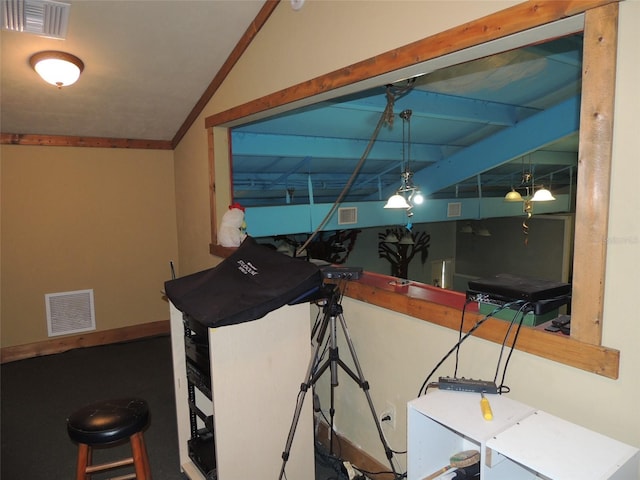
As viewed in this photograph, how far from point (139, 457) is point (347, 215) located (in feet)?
12.7

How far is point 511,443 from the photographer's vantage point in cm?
115

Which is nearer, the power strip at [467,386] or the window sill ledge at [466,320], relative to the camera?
the window sill ledge at [466,320]

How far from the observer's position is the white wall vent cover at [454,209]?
630 cm

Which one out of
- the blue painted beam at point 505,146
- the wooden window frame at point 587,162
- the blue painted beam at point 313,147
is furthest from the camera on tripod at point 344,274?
the blue painted beam at point 505,146

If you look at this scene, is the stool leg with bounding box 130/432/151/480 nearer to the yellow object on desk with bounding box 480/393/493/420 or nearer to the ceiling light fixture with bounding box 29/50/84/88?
the yellow object on desk with bounding box 480/393/493/420

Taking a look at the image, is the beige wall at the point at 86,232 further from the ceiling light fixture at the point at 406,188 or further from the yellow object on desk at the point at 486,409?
the yellow object on desk at the point at 486,409

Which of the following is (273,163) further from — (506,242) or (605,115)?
(506,242)

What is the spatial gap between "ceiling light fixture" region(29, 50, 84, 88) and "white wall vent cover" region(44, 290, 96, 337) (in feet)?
7.16

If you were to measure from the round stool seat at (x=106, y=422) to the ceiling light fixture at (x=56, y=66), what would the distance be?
2.10 m

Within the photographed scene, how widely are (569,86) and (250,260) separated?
3247 mm

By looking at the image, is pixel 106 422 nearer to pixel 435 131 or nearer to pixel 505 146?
pixel 435 131

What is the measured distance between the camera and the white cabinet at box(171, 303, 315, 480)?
1.86 m

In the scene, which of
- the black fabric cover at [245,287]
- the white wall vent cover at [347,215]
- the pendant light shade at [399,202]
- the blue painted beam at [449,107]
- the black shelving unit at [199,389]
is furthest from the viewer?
the white wall vent cover at [347,215]

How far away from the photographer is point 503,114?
4176 millimetres
